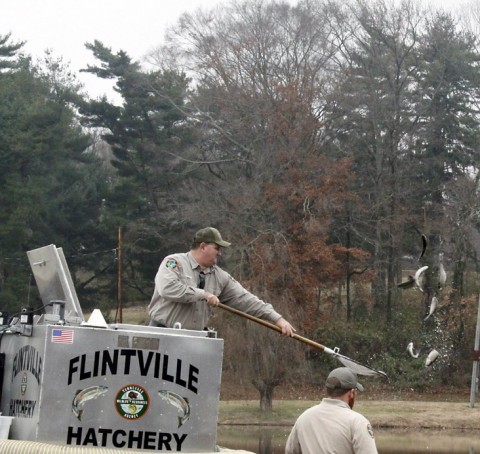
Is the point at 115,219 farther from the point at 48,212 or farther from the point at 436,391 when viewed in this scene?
the point at 436,391

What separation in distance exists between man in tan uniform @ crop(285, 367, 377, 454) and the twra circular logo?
1.53 metres

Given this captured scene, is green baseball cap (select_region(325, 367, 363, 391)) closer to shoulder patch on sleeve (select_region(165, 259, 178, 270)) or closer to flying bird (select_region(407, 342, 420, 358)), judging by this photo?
shoulder patch on sleeve (select_region(165, 259, 178, 270))

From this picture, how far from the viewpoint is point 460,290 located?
45562 mm

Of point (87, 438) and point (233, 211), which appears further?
point (233, 211)

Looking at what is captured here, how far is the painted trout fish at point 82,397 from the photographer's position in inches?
316

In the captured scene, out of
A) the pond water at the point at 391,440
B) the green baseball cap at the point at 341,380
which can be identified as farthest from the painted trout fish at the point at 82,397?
the pond water at the point at 391,440

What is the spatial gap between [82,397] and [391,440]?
21.9 m

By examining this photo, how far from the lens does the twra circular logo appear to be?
26.6ft

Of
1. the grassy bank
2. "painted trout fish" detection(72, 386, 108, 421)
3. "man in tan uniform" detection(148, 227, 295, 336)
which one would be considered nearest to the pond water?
the grassy bank

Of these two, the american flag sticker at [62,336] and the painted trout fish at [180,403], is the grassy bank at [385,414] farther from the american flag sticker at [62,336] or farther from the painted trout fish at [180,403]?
the american flag sticker at [62,336]

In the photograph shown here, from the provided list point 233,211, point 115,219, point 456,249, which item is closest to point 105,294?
point 115,219

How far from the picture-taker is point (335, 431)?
671 centimetres

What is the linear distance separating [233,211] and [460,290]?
8919mm

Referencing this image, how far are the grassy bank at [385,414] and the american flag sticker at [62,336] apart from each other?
26096 mm
